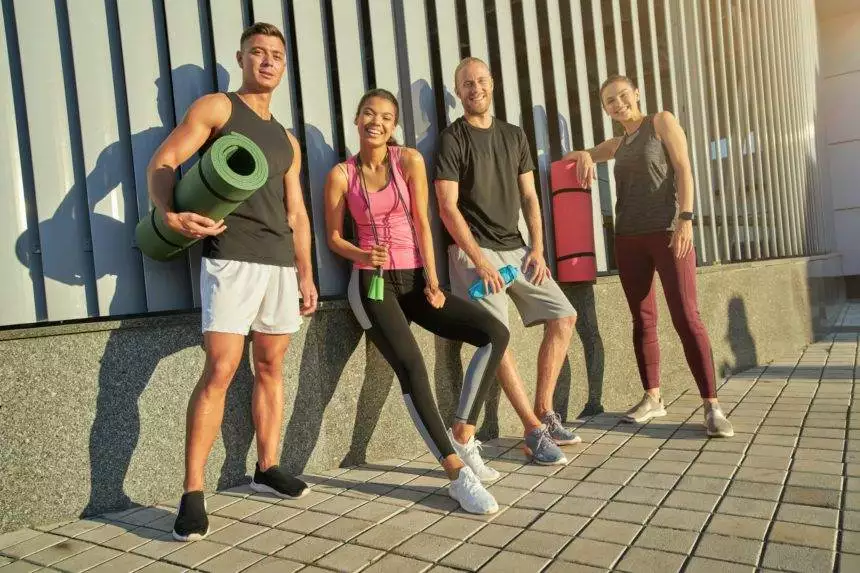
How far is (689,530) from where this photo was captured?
2361 mm

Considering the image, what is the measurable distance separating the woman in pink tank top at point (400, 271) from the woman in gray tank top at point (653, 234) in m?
1.45

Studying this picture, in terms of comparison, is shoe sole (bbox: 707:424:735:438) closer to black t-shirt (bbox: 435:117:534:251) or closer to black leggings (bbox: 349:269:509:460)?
black leggings (bbox: 349:269:509:460)

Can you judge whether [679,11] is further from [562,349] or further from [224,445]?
[224,445]

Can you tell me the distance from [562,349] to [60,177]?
2902mm

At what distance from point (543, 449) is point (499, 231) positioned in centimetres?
128

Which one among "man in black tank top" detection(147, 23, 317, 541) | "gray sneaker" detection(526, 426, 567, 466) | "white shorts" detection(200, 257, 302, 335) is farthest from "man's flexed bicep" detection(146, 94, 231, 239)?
"gray sneaker" detection(526, 426, 567, 466)

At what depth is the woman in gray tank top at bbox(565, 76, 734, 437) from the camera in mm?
3916

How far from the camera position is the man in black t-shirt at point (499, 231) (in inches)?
138

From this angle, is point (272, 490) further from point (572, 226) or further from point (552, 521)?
point (572, 226)

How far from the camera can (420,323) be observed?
3.33 meters

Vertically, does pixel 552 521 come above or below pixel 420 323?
below

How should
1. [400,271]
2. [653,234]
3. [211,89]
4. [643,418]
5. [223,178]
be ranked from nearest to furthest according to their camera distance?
[223,178], [400,271], [211,89], [653,234], [643,418]

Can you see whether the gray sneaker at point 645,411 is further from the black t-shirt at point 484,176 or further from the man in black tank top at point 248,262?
the man in black tank top at point 248,262

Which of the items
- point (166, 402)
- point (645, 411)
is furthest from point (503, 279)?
point (166, 402)
